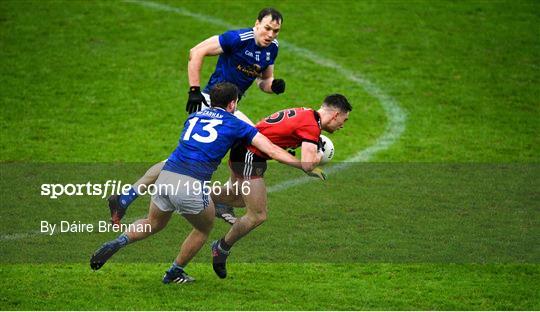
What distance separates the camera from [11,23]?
19.8m

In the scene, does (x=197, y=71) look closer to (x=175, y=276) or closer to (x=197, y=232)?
(x=197, y=232)

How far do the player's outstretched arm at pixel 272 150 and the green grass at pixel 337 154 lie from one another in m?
1.30

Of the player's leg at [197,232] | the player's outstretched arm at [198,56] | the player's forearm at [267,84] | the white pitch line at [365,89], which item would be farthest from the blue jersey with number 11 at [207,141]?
the white pitch line at [365,89]

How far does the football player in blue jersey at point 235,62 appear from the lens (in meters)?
11.3

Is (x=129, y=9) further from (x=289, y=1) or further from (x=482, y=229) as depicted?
(x=482, y=229)

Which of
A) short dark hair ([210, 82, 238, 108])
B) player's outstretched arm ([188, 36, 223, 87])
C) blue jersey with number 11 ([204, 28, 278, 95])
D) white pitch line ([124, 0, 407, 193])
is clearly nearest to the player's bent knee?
short dark hair ([210, 82, 238, 108])

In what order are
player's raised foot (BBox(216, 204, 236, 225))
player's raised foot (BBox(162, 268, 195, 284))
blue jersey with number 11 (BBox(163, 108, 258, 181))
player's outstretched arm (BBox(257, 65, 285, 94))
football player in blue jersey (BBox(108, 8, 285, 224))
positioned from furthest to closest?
player's outstretched arm (BBox(257, 65, 285, 94)), player's raised foot (BBox(216, 204, 236, 225)), football player in blue jersey (BBox(108, 8, 285, 224)), player's raised foot (BBox(162, 268, 195, 284)), blue jersey with number 11 (BBox(163, 108, 258, 181))

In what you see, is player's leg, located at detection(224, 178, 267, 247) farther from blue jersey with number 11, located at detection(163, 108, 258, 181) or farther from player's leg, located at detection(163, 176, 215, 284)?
blue jersey with number 11, located at detection(163, 108, 258, 181)

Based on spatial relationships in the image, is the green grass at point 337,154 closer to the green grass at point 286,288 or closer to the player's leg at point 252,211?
the green grass at point 286,288

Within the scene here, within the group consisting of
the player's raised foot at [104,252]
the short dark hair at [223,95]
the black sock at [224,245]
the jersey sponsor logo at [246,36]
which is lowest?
the black sock at [224,245]

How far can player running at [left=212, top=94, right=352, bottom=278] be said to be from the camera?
9.99 m

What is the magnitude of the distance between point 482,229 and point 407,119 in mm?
5243
